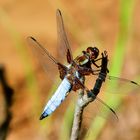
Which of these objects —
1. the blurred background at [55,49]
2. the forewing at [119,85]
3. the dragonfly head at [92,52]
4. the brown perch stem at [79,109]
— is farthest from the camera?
the blurred background at [55,49]

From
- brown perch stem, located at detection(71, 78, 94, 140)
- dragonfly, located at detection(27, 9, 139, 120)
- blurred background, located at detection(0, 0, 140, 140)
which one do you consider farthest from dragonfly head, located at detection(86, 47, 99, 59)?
blurred background, located at detection(0, 0, 140, 140)

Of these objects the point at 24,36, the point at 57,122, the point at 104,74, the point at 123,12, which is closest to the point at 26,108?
the point at 57,122

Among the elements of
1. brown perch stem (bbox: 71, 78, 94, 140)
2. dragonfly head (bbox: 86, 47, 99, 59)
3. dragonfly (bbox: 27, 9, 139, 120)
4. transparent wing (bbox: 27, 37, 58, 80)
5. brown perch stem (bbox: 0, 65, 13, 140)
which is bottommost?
brown perch stem (bbox: 71, 78, 94, 140)

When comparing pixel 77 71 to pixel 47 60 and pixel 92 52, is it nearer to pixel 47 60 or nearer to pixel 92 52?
pixel 92 52

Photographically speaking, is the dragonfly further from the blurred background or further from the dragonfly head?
the blurred background

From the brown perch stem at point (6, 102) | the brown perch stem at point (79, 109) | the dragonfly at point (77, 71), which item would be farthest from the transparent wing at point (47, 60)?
the brown perch stem at point (6, 102)

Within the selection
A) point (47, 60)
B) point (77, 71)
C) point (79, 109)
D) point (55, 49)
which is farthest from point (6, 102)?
point (79, 109)

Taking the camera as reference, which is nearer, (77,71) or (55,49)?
(77,71)

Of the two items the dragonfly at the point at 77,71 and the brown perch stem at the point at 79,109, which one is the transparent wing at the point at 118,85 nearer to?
the dragonfly at the point at 77,71

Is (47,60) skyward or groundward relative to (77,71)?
skyward
